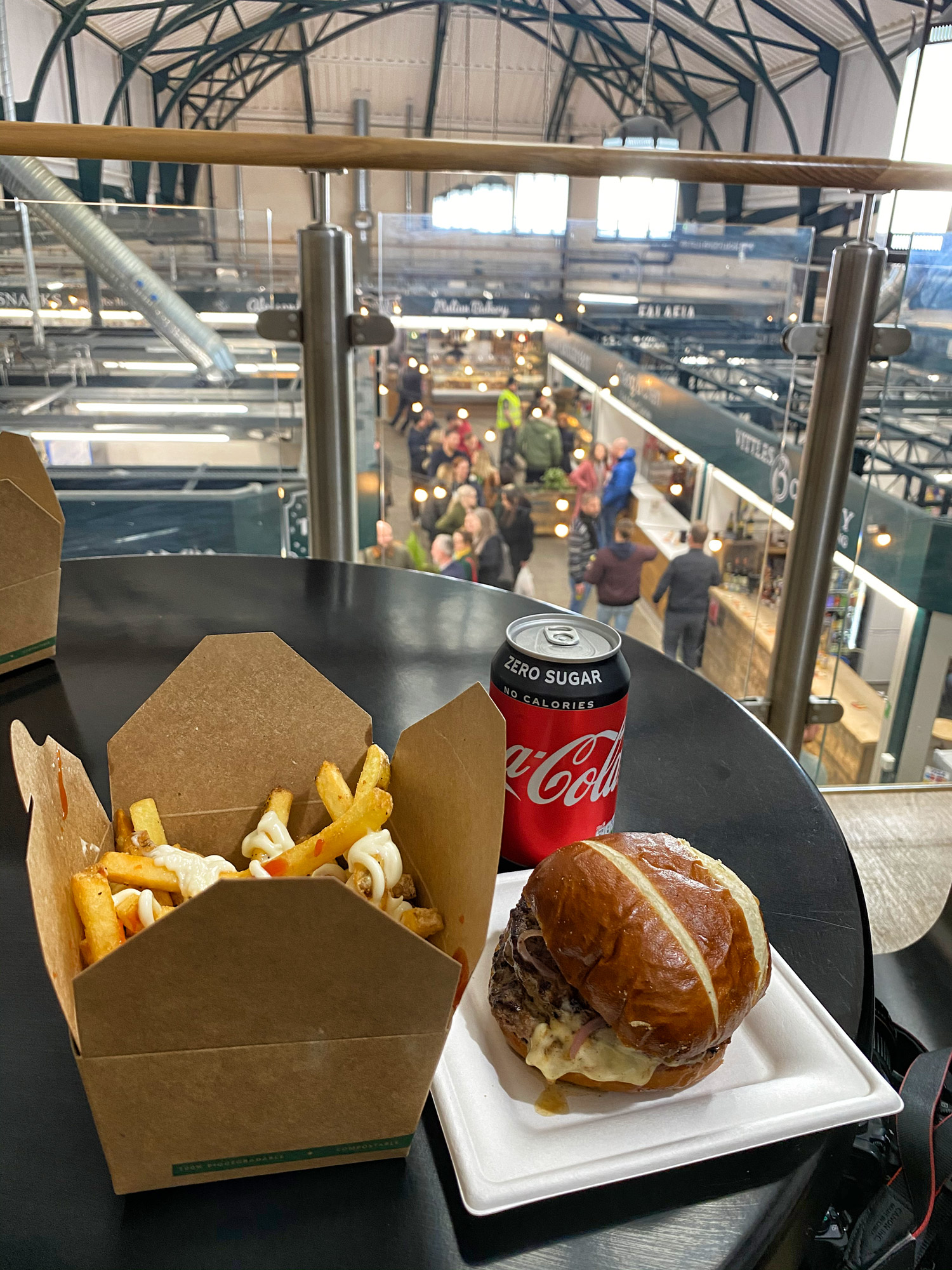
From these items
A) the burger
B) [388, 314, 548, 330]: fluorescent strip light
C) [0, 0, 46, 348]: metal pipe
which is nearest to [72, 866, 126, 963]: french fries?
the burger

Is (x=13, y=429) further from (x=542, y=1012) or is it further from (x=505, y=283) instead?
(x=542, y=1012)

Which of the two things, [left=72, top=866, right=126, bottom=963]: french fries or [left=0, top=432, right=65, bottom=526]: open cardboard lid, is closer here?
[left=72, top=866, right=126, bottom=963]: french fries

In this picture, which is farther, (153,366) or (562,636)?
(153,366)

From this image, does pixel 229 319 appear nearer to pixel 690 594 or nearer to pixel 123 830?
pixel 123 830

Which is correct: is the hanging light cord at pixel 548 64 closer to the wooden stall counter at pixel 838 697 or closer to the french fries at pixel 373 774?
the wooden stall counter at pixel 838 697

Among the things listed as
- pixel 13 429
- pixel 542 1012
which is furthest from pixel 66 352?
pixel 542 1012

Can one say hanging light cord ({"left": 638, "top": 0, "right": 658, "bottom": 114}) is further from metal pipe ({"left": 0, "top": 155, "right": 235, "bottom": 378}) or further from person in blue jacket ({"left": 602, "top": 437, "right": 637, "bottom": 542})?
metal pipe ({"left": 0, "top": 155, "right": 235, "bottom": 378})

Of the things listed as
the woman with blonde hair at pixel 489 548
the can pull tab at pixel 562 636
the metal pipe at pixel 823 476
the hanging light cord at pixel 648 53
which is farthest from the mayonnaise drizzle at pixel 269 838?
the hanging light cord at pixel 648 53

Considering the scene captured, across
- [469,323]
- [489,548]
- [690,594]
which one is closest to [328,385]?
[469,323]
